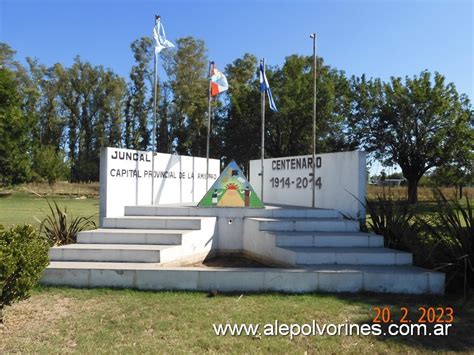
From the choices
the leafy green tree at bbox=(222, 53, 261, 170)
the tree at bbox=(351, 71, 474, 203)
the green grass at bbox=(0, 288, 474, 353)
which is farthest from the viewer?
the leafy green tree at bbox=(222, 53, 261, 170)

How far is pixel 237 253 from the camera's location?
27.3 ft

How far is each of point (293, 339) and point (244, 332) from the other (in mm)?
491

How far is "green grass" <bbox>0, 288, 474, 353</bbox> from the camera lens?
367 cm

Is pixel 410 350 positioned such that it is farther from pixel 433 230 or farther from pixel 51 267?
pixel 51 267

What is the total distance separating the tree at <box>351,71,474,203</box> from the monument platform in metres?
22.7

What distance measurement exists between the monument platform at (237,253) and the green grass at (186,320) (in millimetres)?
230

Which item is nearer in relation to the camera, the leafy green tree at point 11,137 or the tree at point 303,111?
the tree at point 303,111

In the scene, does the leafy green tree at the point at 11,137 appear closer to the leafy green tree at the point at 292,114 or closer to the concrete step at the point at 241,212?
the leafy green tree at the point at 292,114

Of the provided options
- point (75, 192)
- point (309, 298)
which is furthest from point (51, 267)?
point (75, 192)

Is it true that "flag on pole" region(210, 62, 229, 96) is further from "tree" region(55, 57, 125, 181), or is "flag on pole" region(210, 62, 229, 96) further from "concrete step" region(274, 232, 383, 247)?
"tree" region(55, 57, 125, 181)

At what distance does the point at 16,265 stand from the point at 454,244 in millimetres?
5523

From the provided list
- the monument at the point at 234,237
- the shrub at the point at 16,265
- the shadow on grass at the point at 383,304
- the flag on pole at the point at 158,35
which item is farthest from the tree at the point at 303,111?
the shrub at the point at 16,265

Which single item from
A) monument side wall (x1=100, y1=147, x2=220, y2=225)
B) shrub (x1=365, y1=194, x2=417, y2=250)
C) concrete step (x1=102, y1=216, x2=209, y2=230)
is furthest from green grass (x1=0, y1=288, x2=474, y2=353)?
monument side wall (x1=100, y1=147, x2=220, y2=225)

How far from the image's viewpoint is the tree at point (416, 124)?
28.2 meters
